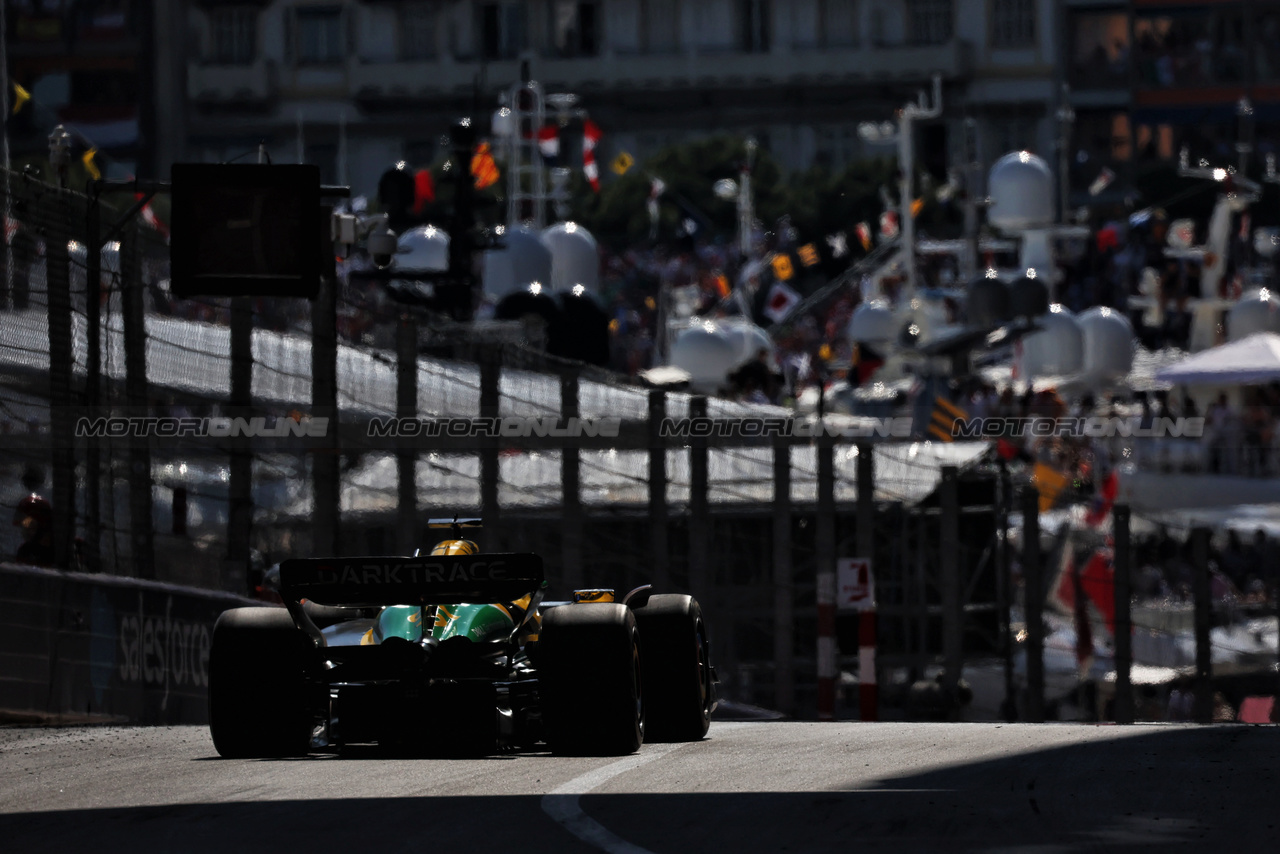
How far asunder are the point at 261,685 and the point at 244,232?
225 inches

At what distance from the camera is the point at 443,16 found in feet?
301

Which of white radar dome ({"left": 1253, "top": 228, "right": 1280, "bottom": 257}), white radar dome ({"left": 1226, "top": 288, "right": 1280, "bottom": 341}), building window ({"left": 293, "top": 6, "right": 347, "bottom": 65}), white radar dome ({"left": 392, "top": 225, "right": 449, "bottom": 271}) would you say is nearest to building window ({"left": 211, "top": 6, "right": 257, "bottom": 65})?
building window ({"left": 293, "top": 6, "right": 347, "bottom": 65})

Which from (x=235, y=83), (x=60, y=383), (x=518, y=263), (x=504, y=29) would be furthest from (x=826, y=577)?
(x=504, y=29)

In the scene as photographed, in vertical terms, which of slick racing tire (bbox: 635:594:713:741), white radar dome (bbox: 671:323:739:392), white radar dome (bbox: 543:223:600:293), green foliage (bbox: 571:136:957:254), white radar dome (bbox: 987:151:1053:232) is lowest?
slick racing tire (bbox: 635:594:713:741)

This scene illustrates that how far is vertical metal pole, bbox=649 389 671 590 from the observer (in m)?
17.3

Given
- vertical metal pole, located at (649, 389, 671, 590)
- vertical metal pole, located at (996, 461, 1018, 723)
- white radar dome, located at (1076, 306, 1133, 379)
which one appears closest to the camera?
vertical metal pole, located at (649, 389, 671, 590)

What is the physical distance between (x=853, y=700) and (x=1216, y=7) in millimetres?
72234

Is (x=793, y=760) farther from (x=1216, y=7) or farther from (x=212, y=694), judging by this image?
(x=1216, y=7)

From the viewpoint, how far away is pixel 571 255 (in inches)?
1319

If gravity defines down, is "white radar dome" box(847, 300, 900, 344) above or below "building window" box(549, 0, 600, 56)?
below

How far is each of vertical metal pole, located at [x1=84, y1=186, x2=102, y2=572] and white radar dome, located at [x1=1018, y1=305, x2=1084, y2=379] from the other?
25.1 meters

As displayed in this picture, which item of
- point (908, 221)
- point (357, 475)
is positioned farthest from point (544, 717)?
point (908, 221)

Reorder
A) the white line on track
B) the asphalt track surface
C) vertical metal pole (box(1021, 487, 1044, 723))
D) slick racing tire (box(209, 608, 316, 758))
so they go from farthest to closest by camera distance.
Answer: vertical metal pole (box(1021, 487, 1044, 723)) → slick racing tire (box(209, 608, 316, 758)) → the asphalt track surface → the white line on track

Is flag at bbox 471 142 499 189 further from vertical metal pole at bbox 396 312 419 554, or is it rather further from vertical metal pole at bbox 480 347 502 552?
vertical metal pole at bbox 396 312 419 554
